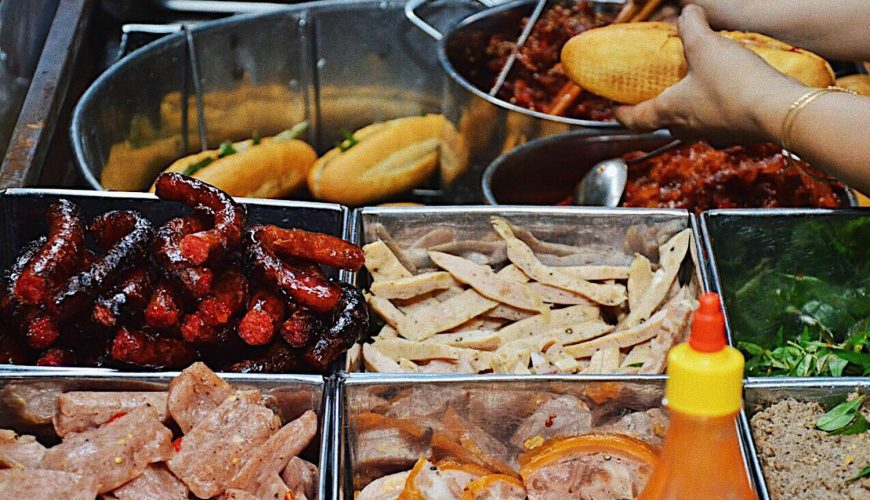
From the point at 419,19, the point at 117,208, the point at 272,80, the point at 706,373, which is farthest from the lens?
the point at 272,80

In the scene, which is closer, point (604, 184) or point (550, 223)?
point (550, 223)

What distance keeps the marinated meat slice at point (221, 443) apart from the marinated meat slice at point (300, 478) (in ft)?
0.22

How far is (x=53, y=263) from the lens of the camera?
64.1 inches

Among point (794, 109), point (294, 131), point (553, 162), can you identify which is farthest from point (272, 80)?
point (794, 109)

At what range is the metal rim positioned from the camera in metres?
2.57

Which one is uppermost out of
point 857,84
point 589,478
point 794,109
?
point 794,109

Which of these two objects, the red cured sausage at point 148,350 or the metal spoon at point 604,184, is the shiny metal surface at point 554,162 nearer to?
the metal spoon at point 604,184

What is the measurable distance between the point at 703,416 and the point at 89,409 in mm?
1057

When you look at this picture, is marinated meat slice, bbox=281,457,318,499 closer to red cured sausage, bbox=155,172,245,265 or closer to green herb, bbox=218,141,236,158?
red cured sausage, bbox=155,172,245,265

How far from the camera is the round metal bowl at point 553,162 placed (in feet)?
8.34

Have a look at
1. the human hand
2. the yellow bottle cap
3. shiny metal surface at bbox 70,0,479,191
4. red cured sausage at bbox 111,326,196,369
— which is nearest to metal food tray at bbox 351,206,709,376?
the human hand

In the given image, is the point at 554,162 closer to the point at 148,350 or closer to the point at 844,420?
the point at 844,420

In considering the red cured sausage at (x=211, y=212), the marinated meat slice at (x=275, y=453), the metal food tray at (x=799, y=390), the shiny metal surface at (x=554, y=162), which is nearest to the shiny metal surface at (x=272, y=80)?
the shiny metal surface at (x=554, y=162)

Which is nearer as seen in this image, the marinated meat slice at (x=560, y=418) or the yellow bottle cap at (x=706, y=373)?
the yellow bottle cap at (x=706, y=373)
